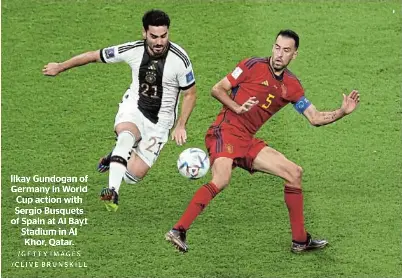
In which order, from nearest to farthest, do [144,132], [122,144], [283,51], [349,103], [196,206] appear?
[196,206] < [349,103] < [283,51] < [122,144] < [144,132]

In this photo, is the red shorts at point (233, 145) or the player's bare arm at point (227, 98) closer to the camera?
the player's bare arm at point (227, 98)

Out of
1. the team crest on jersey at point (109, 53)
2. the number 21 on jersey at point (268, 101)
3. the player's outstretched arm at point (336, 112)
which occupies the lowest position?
the player's outstretched arm at point (336, 112)

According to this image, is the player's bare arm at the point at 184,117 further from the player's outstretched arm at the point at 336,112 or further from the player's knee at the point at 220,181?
the player's outstretched arm at the point at 336,112

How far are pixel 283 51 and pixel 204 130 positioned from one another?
111 inches

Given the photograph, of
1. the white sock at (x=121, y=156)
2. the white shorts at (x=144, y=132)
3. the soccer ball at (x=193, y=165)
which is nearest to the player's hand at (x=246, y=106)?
the soccer ball at (x=193, y=165)

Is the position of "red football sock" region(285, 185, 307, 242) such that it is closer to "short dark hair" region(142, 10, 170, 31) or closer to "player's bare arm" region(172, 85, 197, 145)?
"player's bare arm" region(172, 85, 197, 145)

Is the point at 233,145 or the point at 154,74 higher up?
the point at 154,74

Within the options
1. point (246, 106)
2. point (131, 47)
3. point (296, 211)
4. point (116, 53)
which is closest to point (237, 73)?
point (246, 106)

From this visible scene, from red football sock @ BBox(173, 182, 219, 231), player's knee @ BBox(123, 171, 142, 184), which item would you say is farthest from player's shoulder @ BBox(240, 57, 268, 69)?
player's knee @ BBox(123, 171, 142, 184)

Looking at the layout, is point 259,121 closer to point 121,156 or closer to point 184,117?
point 184,117

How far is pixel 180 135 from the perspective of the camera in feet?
39.8

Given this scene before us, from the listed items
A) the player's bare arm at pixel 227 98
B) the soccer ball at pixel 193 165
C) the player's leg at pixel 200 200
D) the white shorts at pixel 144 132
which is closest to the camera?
the player's leg at pixel 200 200

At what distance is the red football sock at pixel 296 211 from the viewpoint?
40.9 ft

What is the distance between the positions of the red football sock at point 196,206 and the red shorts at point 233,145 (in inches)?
16.8
